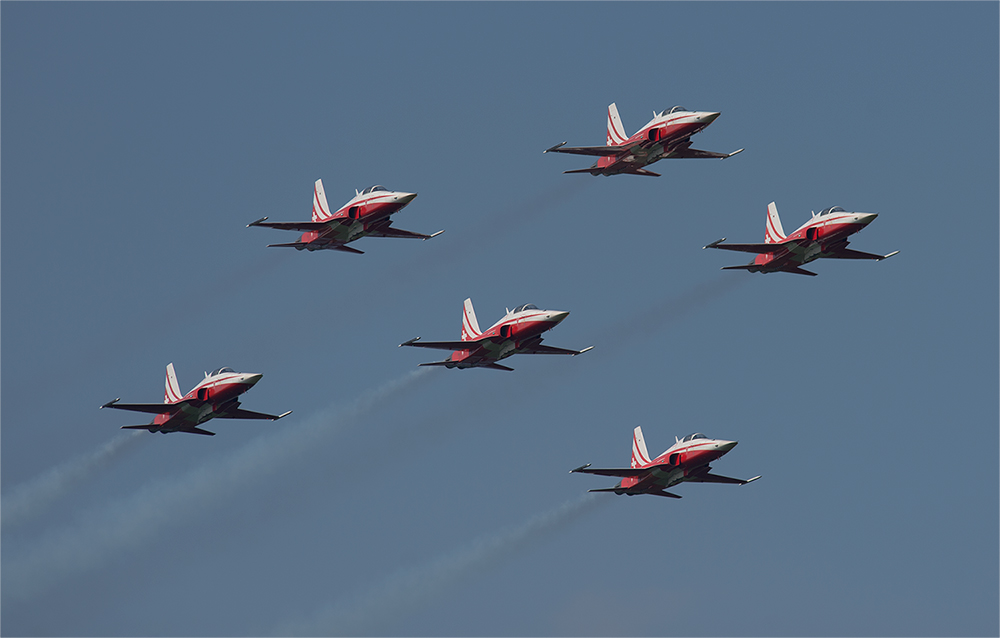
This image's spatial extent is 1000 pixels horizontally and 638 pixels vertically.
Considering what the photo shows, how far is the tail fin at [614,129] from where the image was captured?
154750 mm

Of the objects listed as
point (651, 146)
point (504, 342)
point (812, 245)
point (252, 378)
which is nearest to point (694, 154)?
point (651, 146)

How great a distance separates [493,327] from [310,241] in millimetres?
14612

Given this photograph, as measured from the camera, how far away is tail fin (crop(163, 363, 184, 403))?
15151cm

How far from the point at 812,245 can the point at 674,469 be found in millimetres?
18177

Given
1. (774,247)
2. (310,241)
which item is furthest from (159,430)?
(774,247)

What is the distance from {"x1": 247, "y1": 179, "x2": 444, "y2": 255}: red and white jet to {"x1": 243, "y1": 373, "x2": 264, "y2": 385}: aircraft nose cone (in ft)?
32.9

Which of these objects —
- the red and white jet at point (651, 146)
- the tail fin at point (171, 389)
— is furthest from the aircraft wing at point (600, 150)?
the tail fin at point (171, 389)

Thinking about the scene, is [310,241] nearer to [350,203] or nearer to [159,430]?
[350,203]

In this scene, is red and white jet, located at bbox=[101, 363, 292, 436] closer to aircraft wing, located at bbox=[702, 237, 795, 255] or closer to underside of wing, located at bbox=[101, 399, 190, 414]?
underside of wing, located at bbox=[101, 399, 190, 414]

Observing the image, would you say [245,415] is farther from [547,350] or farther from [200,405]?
[547,350]

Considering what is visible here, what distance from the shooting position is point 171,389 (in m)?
152

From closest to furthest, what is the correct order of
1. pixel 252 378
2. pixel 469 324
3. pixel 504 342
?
1. pixel 252 378
2. pixel 504 342
3. pixel 469 324

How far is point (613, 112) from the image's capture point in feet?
517

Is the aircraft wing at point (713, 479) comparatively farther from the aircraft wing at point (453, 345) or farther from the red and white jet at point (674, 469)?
the aircraft wing at point (453, 345)
